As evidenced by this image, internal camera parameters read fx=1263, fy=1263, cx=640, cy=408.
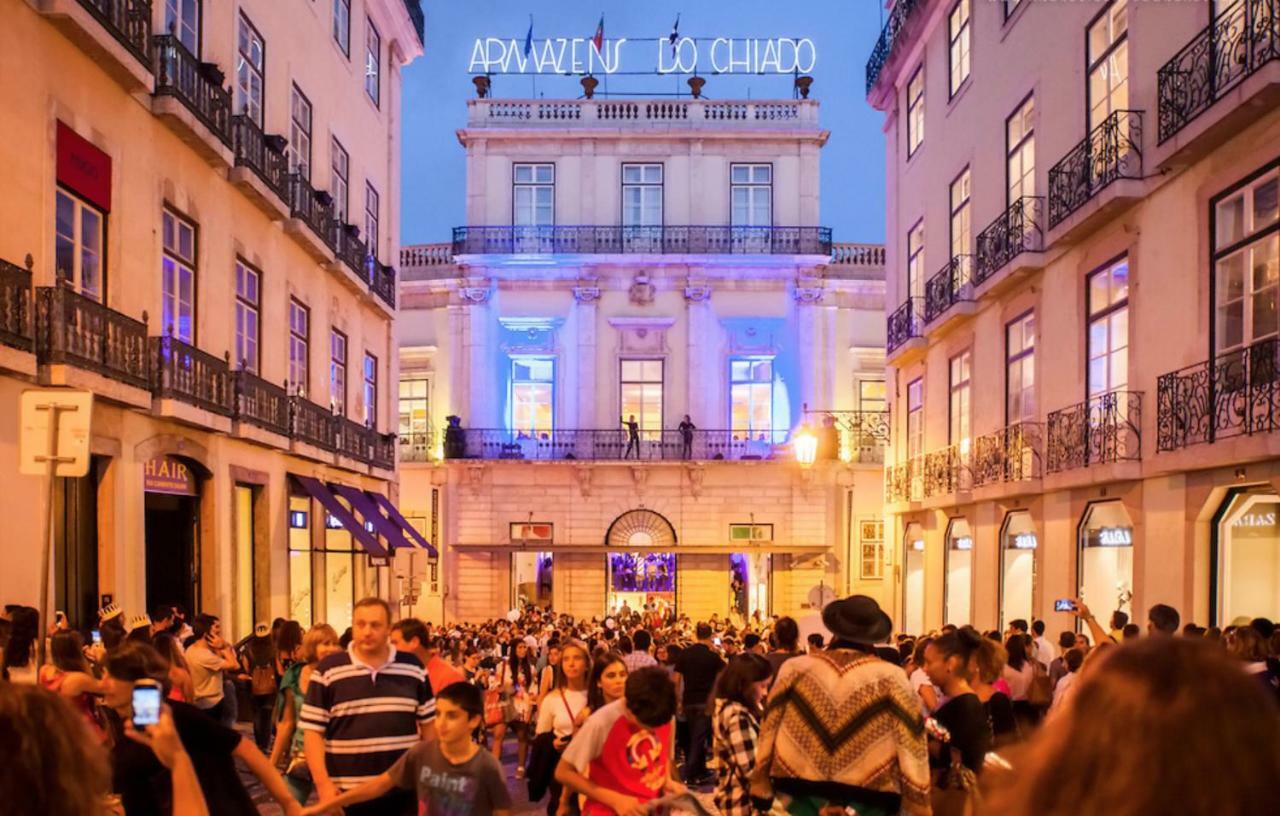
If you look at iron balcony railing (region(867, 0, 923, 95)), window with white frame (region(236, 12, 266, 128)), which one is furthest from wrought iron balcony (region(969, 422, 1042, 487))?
window with white frame (region(236, 12, 266, 128))

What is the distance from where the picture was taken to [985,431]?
23.4 m

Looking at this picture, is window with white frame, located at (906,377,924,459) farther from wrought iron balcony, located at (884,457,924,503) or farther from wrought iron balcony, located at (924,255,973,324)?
wrought iron balcony, located at (924,255,973,324)

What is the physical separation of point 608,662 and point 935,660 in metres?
1.97

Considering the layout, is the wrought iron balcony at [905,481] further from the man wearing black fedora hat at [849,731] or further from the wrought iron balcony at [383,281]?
the man wearing black fedora hat at [849,731]

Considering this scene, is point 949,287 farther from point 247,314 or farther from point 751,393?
point 751,393

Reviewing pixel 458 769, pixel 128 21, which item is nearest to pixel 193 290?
pixel 128 21

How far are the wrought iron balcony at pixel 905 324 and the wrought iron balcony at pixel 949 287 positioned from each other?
3.31 feet

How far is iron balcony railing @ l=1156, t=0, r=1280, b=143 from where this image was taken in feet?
43.1

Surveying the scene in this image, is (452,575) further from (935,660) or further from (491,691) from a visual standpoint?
(935,660)

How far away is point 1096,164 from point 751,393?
2475 cm

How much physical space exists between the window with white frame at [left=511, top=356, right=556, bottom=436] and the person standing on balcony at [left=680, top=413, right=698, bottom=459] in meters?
4.34

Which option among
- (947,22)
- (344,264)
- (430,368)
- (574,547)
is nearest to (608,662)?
(344,264)

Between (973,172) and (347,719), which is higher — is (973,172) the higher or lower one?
the higher one

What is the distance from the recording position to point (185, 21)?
18.2m
